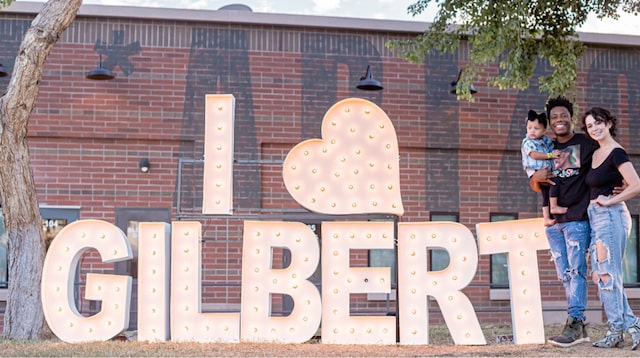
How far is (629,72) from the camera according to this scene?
39.0ft

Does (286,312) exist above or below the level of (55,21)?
below

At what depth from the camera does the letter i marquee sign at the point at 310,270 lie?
691 centimetres

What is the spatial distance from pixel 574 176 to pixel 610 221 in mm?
513

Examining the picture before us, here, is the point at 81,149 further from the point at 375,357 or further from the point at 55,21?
the point at 375,357

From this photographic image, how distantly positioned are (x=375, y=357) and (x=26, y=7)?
750 centimetres

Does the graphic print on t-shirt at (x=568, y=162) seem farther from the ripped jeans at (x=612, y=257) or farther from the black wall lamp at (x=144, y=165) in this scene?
the black wall lamp at (x=144, y=165)

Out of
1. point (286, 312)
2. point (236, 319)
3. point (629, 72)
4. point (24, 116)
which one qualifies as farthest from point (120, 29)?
point (629, 72)

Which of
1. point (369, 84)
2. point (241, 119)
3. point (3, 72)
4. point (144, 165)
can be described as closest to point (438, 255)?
point (369, 84)

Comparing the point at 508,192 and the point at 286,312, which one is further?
the point at 508,192

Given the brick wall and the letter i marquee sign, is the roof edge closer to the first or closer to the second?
the brick wall

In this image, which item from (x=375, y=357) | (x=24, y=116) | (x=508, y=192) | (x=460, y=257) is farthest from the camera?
(x=508, y=192)

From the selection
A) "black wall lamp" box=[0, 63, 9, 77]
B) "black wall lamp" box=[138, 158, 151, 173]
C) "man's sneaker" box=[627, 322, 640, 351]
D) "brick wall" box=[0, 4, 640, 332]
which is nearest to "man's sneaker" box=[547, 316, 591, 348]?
"man's sneaker" box=[627, 322, 640, 351]

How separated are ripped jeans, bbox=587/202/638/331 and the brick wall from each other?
4839 mm

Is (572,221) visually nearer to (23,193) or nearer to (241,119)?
(23,193)
